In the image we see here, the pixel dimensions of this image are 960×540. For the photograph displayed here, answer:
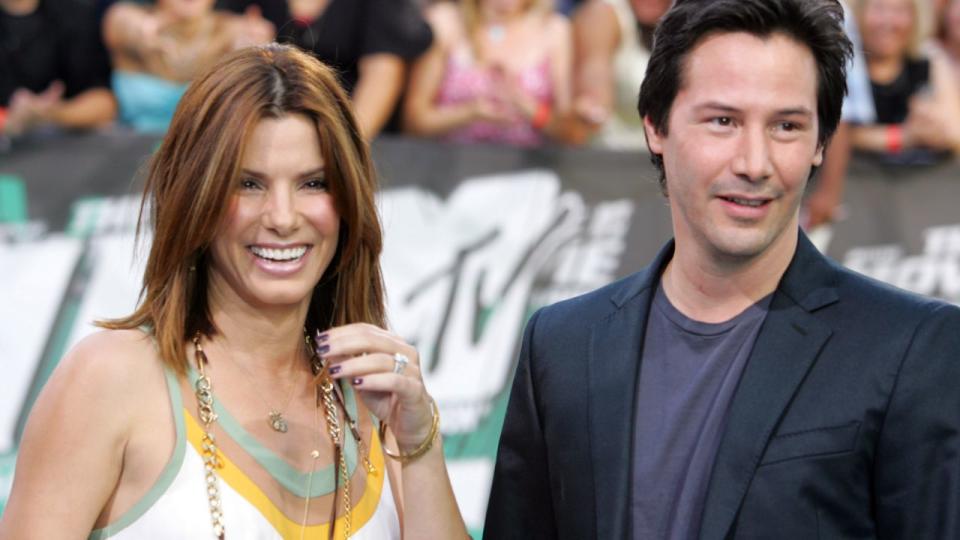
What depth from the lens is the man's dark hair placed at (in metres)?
2.52

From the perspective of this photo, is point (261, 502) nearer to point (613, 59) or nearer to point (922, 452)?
point (922, 452)

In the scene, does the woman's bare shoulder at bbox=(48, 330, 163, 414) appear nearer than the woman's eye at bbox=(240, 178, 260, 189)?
Yes

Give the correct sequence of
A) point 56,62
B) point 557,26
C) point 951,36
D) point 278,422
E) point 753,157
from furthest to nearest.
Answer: point 951,36, point 557,26, point 56,62, point 278,422, point 753,157

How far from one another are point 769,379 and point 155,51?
3.55 metres

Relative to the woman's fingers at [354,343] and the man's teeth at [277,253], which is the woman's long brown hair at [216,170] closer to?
the man's teeth at [277,253]

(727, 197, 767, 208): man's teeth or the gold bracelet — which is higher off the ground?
(727, 197, 767, 208): man's teeth

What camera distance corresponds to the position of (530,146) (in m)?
5.78

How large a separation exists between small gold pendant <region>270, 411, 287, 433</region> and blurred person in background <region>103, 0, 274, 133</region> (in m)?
2.75

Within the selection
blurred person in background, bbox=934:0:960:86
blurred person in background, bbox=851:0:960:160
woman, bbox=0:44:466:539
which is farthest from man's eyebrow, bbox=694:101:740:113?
blurred person in background, bbox=934:0:960:86

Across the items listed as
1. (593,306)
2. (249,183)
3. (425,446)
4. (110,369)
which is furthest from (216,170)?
(593,306)

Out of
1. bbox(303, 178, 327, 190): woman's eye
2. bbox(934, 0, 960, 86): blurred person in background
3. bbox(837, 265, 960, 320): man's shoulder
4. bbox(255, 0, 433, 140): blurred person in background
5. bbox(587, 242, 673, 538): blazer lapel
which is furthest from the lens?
bbox(934, 0, 960, 86): blurred person in background

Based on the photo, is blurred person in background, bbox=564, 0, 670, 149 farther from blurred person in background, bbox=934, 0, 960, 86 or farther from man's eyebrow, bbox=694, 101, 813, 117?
man's eyebrow, bbox=694, 101, 813, 117

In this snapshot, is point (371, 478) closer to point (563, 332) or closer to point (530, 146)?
point (563, 332)

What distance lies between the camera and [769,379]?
243 centimetres
